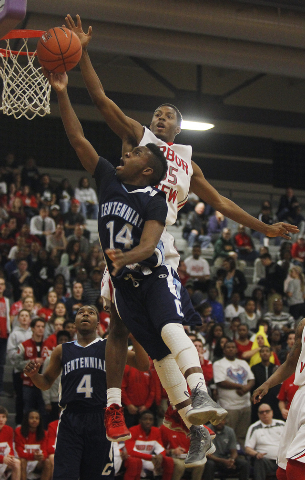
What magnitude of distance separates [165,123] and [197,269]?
1088cm

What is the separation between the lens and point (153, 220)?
4766 mm

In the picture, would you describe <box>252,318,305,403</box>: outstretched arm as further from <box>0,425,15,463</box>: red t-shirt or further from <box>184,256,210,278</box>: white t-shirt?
<box>184,256,210,278</box>: white t-shirt

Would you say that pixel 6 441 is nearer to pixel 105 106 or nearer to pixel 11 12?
pixel 105 106

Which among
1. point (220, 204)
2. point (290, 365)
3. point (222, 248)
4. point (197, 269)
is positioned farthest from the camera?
point (222, 248)

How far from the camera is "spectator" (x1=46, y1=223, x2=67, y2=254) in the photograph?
15.6 m

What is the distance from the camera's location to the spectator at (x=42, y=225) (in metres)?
15.8

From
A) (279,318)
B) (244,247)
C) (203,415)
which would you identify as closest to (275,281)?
(244,247)

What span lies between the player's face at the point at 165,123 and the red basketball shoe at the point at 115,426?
2.09m

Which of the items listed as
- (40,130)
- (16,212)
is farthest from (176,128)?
(40,130)

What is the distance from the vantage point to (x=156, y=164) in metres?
5.00

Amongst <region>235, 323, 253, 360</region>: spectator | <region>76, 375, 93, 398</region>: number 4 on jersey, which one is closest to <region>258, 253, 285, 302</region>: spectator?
<region>235, 323, 253, 360</region>: spectator

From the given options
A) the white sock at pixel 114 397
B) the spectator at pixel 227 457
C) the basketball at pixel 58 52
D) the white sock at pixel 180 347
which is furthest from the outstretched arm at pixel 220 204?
the spectator at pixel 227 457

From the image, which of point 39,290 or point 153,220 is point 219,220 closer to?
point 39,290

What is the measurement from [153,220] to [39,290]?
951 centimetres
